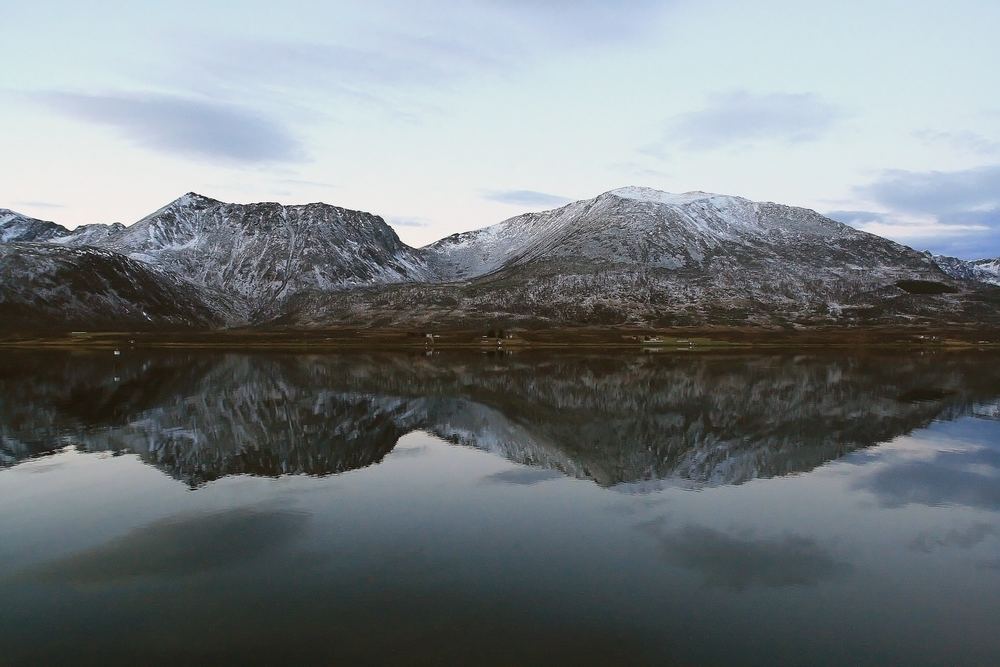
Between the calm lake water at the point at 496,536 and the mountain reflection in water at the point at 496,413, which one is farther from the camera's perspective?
the mountain reflection in water at the point at 496,413

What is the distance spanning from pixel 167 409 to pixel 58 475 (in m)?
25.0

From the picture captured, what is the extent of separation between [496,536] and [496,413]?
34991mm

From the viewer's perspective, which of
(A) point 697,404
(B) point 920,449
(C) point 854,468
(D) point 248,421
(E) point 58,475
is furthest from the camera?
(A) point 697,404

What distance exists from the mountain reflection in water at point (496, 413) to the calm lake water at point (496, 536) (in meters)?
0.50

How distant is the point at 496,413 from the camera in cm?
6128

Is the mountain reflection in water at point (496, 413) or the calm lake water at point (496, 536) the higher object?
the calm lake water at point (496, 536)

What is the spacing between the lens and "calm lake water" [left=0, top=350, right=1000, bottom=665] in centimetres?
1784

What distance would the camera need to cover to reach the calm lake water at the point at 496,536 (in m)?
17.8

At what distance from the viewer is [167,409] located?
60.4 metres

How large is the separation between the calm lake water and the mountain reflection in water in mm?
502

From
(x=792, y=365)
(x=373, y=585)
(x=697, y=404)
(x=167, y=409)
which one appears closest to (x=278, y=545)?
(x=373, y=585)

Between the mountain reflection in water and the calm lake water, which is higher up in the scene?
the calm lake water

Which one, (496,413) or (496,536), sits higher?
(496,536)

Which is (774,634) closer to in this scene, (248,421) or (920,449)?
(920,449)
